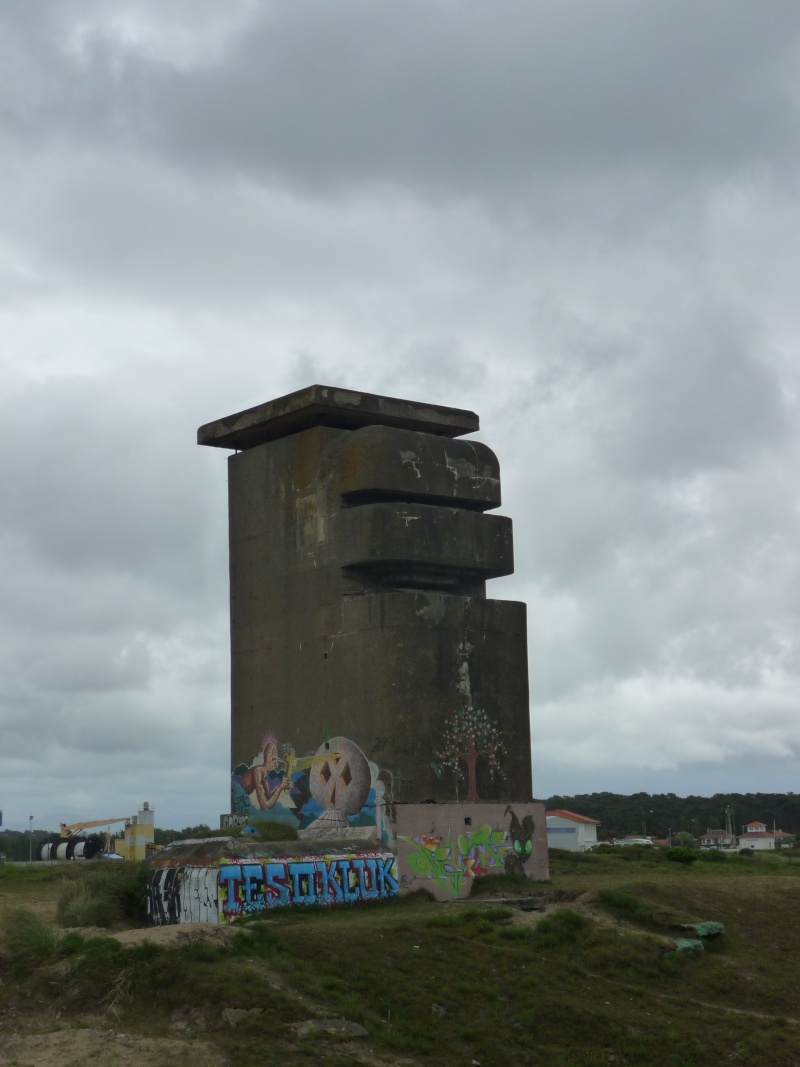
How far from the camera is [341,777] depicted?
29.5 meters

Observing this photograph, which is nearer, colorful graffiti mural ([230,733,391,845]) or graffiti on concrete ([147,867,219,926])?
graffiti on concrete ([147,867,219,926])

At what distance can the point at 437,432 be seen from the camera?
108 feet

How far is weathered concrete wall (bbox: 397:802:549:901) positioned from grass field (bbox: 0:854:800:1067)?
1282mm

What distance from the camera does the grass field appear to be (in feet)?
64.0

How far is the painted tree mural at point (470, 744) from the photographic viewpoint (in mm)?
29406

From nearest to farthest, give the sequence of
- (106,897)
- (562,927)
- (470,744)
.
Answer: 1. (562,927)
2. (106,897)
3. (470,744)

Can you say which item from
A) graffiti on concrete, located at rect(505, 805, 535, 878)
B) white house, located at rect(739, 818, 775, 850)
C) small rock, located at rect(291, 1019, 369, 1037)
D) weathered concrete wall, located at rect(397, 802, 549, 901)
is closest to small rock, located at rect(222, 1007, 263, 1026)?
small rock, located at rect(291, 1019, 369, 1037)

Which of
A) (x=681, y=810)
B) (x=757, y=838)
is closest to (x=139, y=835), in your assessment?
(x=757, y=838)

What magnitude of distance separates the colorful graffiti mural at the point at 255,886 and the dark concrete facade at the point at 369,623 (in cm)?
162

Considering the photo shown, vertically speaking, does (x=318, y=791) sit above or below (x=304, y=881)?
above

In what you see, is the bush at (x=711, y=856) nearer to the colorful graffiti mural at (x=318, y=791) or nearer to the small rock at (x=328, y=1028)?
the colorful graffiti mural at (x=318, y=791)

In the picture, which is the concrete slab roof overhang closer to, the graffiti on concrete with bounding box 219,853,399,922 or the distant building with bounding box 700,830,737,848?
the graffiti on concrete with bounding box 219,853,399,922

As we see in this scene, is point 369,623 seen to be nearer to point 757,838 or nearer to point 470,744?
point 470,744

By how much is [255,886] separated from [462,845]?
5226mm
